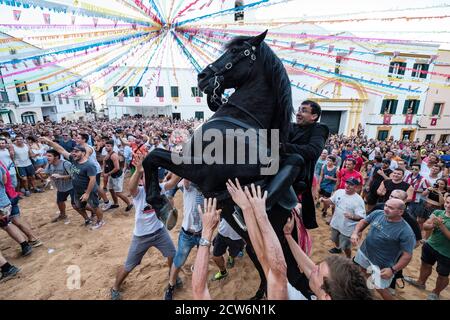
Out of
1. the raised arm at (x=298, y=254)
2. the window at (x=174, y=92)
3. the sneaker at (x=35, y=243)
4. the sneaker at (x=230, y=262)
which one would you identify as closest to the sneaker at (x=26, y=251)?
the sneaker at (x=35, y=243)

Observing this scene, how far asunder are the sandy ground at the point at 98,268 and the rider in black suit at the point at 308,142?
6.63 ft

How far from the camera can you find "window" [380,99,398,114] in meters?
20.5

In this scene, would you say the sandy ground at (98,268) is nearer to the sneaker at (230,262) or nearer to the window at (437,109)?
the sneaker at (230,262)

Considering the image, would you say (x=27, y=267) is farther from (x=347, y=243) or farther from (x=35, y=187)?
(x=347, y=243)

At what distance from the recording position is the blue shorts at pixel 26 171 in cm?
703

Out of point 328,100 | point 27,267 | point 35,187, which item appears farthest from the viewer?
point 328,100

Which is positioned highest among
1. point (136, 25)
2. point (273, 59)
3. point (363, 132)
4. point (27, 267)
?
point (136, 25)

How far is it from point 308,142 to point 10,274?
5.23 m

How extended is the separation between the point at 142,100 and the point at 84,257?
26503 mm

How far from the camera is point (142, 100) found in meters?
27.6

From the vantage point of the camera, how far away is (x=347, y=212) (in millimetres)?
3873

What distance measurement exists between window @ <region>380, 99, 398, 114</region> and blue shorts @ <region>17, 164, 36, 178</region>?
25.9 metres
